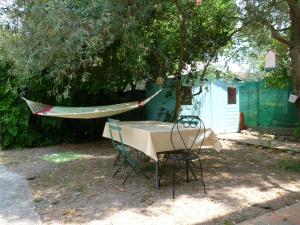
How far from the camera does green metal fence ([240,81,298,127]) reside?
30.3 ft

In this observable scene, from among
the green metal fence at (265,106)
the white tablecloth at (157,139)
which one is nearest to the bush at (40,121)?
the white tablecloth at (157,139)

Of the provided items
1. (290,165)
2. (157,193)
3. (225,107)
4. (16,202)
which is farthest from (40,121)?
(290,165)

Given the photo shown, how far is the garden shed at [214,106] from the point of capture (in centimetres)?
985

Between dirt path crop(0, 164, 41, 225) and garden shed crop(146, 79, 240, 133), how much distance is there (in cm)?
502

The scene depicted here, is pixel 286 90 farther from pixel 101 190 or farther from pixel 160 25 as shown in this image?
pixel 101 190

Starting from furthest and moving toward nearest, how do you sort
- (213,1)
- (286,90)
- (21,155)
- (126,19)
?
1. (286,90)
2. (21,155)
3. (213,1)
4. (126,19)

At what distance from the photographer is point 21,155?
7.46m

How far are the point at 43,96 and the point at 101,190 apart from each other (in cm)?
441

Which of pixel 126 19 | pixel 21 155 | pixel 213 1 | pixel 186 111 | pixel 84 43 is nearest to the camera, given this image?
pixel 84 43

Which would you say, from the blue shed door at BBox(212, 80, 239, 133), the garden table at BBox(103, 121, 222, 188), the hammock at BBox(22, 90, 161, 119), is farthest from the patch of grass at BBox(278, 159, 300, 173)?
the blue shed door at BBox(212, 80, 239, 133)

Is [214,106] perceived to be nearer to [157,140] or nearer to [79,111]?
[79,111]

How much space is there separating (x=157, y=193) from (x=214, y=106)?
6.13 m

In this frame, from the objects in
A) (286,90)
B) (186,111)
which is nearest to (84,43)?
(186,111)

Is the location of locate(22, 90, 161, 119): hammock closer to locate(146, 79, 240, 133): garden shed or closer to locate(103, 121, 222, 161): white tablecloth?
locate(103, 121, 222, 161): white tablecloth
